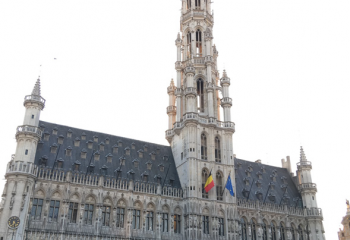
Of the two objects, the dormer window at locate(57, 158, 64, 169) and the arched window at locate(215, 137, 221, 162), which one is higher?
the arched window at locate(215, 137, 221, 162)

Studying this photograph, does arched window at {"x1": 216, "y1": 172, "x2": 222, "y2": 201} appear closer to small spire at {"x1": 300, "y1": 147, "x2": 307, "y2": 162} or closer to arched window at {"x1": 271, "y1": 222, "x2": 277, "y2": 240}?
arched window at {"x1": 271, "y1": 222, "x2": 277, "y2": 240}

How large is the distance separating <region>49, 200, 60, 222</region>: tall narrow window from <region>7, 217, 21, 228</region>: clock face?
463 centimetres

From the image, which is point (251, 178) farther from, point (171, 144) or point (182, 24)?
point (182, 24)

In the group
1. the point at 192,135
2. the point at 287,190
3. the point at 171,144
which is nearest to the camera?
the point at 192,135

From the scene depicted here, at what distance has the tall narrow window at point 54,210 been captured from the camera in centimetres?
5078

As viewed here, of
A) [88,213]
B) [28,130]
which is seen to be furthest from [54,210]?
[28,130]

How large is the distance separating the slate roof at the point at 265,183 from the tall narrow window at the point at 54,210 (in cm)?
3201

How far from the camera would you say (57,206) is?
5172cm

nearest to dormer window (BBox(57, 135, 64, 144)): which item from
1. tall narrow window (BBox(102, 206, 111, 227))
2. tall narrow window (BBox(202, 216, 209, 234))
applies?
tall narrow window (BBox(102, 206, 111, 227))

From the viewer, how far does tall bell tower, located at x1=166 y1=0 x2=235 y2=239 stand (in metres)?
62.1

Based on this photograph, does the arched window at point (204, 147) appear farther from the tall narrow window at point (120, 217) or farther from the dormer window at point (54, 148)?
the dormer window at point (54, 148)

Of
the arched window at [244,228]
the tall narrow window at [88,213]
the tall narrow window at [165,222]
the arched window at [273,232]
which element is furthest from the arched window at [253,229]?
the tall narrow window at [88,213]

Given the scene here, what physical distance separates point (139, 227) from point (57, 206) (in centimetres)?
1259

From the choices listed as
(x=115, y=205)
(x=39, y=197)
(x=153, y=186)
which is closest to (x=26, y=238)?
(x=39, y=197)
